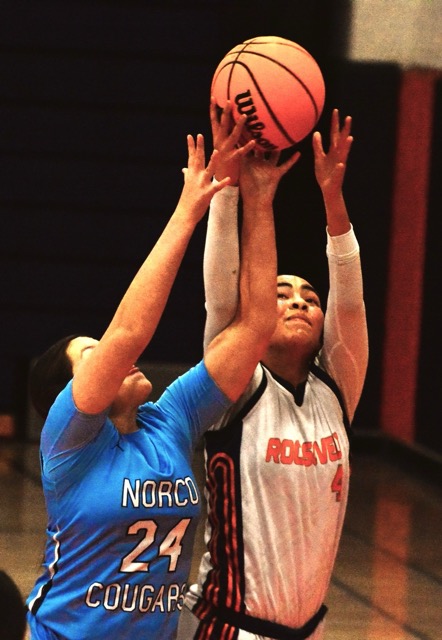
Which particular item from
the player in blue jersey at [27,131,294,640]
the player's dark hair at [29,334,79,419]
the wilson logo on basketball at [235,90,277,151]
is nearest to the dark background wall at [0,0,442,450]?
the wilson logo on basketball at [235,90,277,151]

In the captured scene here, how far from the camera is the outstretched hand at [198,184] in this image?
2604 mm

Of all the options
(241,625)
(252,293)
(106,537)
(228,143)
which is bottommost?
(241,625)

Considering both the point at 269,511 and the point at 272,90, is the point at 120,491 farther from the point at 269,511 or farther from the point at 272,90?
the point at 272,90

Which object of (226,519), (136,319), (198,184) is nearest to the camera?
(136,319)

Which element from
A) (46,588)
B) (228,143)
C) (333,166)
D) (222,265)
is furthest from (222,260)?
(46,588)

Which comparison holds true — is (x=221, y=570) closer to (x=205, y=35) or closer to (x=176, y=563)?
(x=176, y=563)

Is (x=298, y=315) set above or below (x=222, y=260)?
below

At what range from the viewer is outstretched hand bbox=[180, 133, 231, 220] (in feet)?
8.54

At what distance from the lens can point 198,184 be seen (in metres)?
2.64

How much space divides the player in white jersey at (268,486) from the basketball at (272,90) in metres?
0.08

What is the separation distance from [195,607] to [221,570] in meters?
0.12

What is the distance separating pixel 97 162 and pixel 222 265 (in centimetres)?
642

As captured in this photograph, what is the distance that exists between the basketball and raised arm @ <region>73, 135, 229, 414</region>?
35 cm

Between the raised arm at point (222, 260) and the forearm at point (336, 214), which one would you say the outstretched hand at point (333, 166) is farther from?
the raised arm at point (222, 260)
